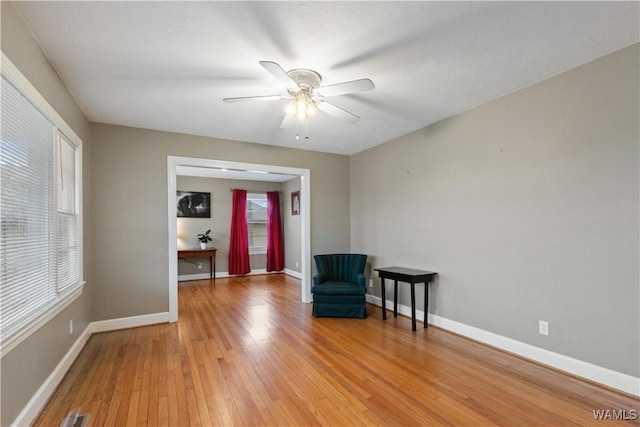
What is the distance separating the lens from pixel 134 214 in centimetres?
377

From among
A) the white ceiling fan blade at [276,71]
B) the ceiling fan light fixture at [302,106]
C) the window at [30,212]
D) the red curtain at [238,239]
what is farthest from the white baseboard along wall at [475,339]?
the red curtain at [238,239]

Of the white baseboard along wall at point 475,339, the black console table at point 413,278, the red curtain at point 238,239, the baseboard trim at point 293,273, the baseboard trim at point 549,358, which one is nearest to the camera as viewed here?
the white baseboard along wall at point 475,339

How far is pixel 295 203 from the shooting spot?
7191 millimetres

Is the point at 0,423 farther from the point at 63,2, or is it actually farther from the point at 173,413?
the point at 63,2

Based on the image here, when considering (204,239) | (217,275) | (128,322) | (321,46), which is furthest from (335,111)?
(217,275)

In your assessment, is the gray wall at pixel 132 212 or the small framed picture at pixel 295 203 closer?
the gray wall at pixel 132 212

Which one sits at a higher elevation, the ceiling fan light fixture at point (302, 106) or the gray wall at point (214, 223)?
the ceiling fan light fixture at point (302, 106)

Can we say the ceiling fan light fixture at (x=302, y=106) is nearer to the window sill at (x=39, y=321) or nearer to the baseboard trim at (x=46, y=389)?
the window sill at (x=39, y=321)

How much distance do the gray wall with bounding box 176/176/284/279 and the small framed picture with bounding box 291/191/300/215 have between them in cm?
103

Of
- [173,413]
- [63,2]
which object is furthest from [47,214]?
[173,413]

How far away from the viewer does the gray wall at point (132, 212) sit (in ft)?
11.8

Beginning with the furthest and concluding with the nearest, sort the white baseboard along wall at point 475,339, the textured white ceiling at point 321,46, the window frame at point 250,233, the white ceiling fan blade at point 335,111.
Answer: the window frame at point 250,233 → the white ceiling fan blade at point 335,111 → the white baseboard along wall at point 475,339 → the textured white ceiling at point 321,46

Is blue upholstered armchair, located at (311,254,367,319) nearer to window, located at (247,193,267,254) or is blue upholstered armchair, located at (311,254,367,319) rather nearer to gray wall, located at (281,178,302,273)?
gray wall, located at (281,178,302,273)

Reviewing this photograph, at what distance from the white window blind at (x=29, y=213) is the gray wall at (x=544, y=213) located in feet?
12.1
